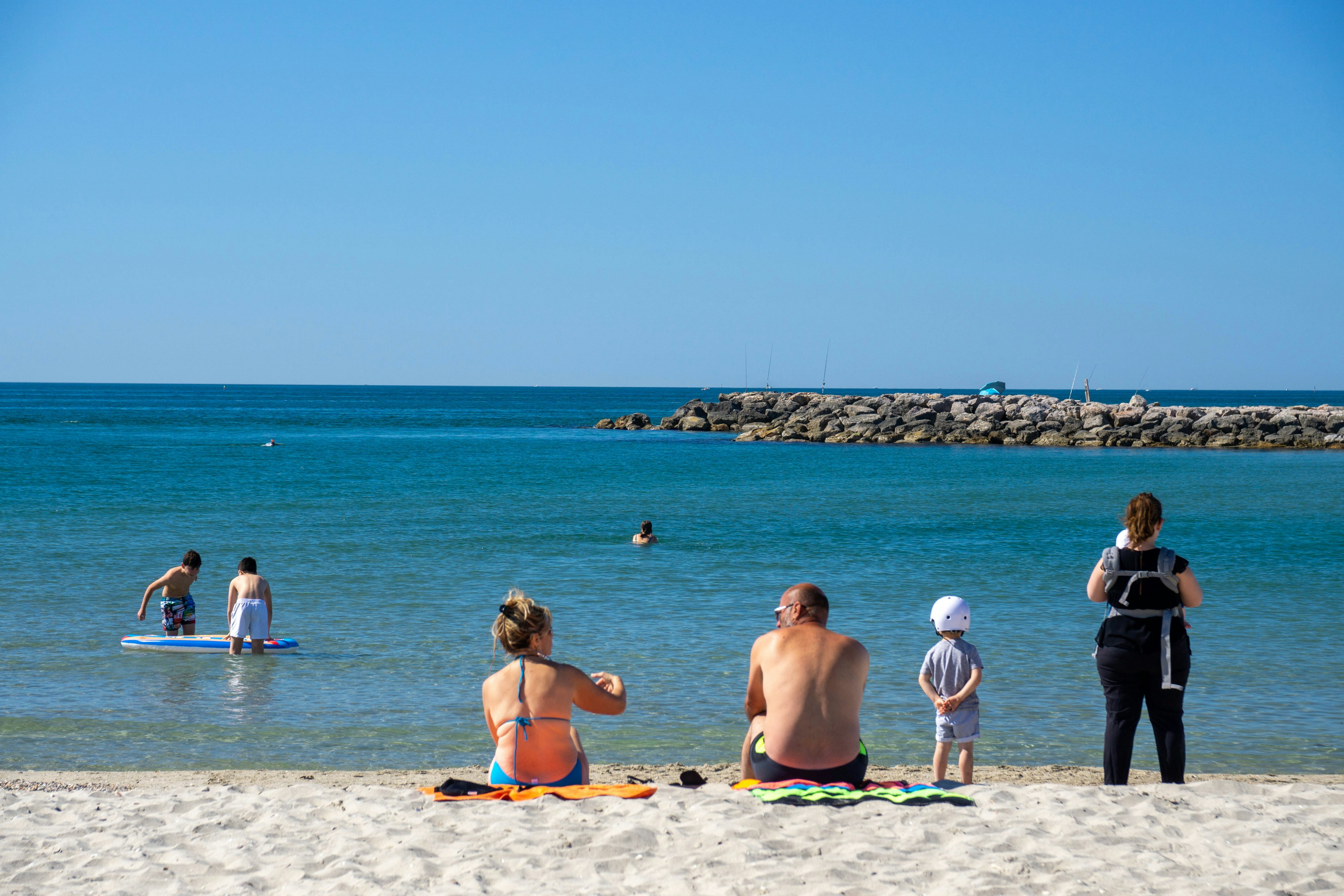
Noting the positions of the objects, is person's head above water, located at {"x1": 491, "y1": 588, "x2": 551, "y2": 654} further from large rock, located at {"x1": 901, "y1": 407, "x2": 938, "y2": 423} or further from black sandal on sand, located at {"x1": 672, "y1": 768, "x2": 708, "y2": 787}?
large rock, located at {"x1": 901, "y1": 407, "x2": 938, "y2": 423}

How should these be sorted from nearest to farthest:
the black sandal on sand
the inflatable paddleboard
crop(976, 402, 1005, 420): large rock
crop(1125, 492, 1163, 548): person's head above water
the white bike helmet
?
crop(1125, 492, 1163, 548): person's head above water < the black sandal on sand < the white bike helmet < the inflatable paddleboard < crop(976, 402, 1005, 420): large rock

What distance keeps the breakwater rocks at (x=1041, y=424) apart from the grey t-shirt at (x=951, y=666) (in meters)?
53.2

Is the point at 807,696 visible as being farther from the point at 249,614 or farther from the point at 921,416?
the point at 921,416

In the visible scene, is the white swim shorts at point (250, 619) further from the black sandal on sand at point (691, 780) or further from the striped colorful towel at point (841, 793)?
the striped colorful towel at point (841, 793)

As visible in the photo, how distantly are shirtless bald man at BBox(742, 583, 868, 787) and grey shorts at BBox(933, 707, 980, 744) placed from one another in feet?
3.44

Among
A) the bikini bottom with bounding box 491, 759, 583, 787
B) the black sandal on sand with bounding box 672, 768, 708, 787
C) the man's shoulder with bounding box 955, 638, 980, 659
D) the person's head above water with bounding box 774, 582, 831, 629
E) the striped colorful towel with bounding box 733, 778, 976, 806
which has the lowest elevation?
the black sandal on sand with bounding box 672, 768, 708, 787

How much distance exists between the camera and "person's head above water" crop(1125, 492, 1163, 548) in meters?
5.49

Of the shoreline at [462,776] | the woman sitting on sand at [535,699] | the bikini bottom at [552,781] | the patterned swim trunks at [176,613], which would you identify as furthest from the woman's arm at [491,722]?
the patterned swim trunks at [176,613]

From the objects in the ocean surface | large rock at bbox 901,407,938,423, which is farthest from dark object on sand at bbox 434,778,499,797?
large rock at bbox 901,407,938,423

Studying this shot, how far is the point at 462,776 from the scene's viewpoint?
7738mm

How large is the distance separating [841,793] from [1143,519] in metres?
2.04

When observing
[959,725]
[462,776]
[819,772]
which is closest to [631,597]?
[462,776]

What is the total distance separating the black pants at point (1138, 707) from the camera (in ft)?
18.9

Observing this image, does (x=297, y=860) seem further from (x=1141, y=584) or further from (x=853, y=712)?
(x=1141, y=584)
